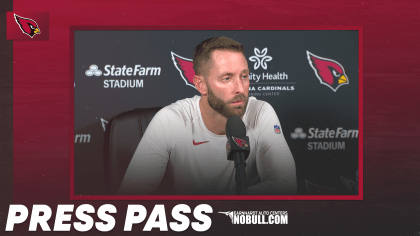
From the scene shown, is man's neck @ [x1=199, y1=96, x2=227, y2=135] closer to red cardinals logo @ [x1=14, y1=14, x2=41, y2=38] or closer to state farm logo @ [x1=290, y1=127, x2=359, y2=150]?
state farm logo @ [x1=290, y1=127, x2=359, y2=150]

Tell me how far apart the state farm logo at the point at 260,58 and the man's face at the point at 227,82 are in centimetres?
8

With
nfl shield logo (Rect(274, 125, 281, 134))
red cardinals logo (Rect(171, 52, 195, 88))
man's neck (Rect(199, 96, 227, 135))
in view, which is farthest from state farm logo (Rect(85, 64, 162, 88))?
nfl shield logo (Rect(274, 125, 281, 134))

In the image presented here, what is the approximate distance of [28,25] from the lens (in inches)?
119

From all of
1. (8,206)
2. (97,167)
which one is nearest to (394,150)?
(97,167)

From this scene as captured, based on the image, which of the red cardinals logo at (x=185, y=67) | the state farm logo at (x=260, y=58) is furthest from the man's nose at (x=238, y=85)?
the red cardinals logo at (x=185, y=67)

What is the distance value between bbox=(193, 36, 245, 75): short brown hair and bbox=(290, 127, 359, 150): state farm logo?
31.5 inches

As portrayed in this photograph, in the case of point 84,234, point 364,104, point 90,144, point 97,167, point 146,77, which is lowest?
point 84,234

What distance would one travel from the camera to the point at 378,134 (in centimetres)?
310

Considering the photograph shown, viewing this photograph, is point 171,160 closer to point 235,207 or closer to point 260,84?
point 235,207

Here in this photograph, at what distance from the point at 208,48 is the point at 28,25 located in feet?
4.91

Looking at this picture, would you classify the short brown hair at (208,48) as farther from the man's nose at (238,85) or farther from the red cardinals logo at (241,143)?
the red cardinals logo at (241,143)

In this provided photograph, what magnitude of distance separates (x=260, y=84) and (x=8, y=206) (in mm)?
2325

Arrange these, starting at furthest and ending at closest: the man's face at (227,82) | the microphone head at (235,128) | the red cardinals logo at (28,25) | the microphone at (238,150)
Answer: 1. the red cardinals logo at (28,25)
2. the man's face at (227,82)
3. the microphone head at (235,128)
4. the microphone at (238,150)

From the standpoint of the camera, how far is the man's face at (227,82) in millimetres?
2898
